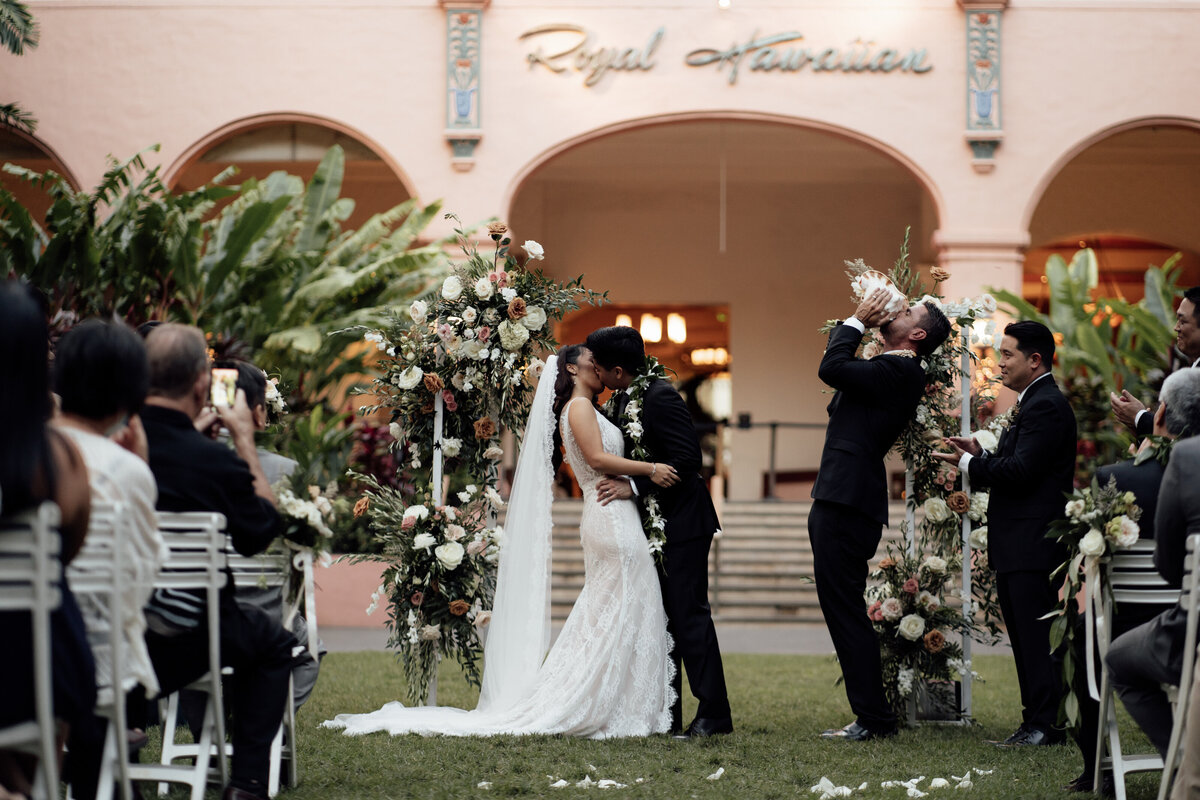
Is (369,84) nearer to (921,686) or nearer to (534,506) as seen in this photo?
(534,506)

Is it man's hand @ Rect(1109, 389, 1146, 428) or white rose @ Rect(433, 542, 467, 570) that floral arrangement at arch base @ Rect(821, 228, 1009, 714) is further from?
white rose @ Rect(433, 542, 467, 570)

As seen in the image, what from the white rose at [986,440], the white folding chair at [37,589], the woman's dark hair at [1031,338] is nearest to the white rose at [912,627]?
the white rose at [986,440]

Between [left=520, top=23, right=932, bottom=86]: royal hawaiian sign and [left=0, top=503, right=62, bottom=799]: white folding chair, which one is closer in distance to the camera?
[left=0, top=503, right=62, bottom=799]: white folding chair

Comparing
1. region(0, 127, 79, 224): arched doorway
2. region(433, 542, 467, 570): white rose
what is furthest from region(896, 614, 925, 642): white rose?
region(0, 127, 79, 224): arched doorway

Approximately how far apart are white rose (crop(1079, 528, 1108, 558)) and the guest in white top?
9.61 ft

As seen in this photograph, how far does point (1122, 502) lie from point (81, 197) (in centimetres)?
1039

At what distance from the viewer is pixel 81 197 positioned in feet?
39.4

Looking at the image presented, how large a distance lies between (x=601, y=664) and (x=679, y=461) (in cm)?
103

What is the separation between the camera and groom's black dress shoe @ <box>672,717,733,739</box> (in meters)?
6.00

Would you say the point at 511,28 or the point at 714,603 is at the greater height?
the point at 511,28

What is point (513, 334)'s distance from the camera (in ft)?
21.5

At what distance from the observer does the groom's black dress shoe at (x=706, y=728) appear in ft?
19.7

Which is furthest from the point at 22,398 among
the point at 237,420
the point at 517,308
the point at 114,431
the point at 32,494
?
the point at 517,308

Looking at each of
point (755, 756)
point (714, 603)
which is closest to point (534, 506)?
point (755, 756)
